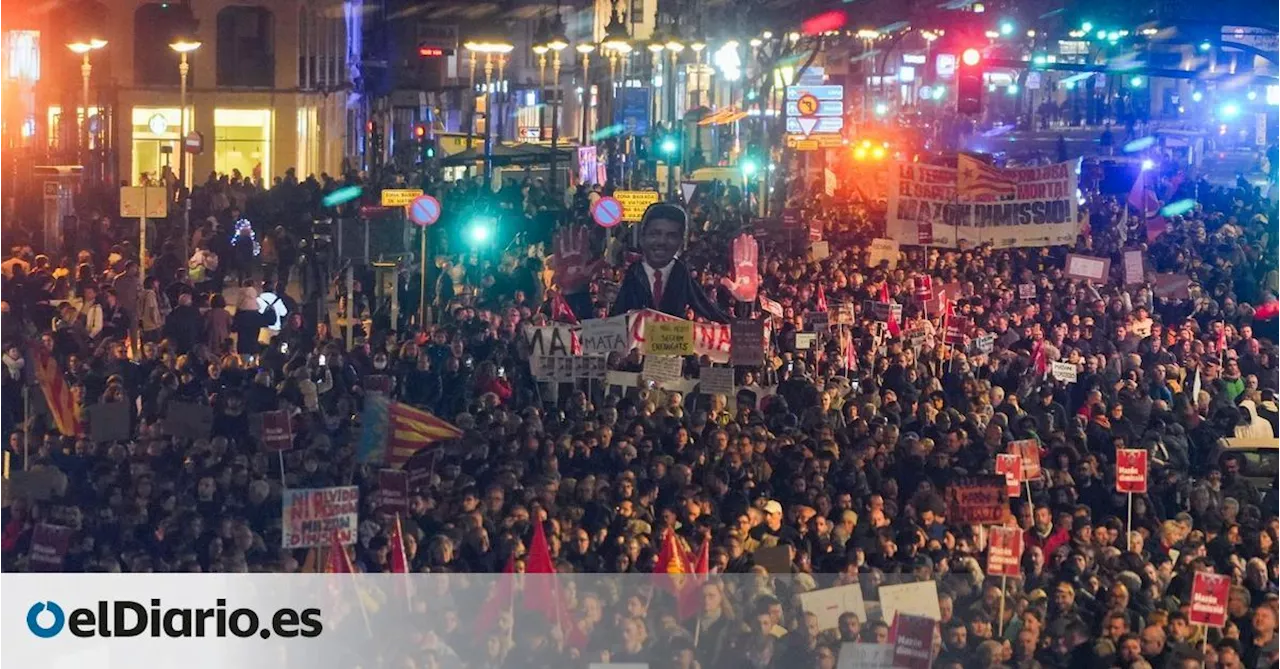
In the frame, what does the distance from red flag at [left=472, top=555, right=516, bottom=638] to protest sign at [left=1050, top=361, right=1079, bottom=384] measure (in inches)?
377

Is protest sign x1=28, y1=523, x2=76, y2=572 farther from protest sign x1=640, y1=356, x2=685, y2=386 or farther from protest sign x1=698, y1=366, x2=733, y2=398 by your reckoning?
protest sign x1=640, y1=356, x2=685, y2=386

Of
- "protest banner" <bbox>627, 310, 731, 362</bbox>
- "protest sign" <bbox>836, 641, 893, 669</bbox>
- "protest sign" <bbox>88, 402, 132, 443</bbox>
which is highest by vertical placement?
"protest banner" <bbox>627, 310, 731, 362</bbox>

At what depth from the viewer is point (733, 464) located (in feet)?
49.0

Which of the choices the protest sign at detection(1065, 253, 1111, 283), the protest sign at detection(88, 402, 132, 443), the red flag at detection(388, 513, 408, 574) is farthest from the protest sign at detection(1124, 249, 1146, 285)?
the red flag at detection(388, 513, 408, 574)

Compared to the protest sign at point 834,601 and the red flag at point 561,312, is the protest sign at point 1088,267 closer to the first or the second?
the red flag at point 561,312

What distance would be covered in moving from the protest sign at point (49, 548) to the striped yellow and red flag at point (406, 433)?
120 inches

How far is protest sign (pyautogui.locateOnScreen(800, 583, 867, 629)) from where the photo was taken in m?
11.5

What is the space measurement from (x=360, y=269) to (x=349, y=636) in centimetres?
1674

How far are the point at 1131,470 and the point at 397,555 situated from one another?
16.7 feet

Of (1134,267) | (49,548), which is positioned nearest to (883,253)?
(1134,267)

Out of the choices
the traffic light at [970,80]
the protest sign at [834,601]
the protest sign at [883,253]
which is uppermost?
the traffic light at [970,80]

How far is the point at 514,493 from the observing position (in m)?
13.3

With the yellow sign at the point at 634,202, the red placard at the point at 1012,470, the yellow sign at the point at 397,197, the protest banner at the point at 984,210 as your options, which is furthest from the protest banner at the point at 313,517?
the yellow sign at the point at 634,202

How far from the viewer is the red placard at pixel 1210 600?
11.4m
